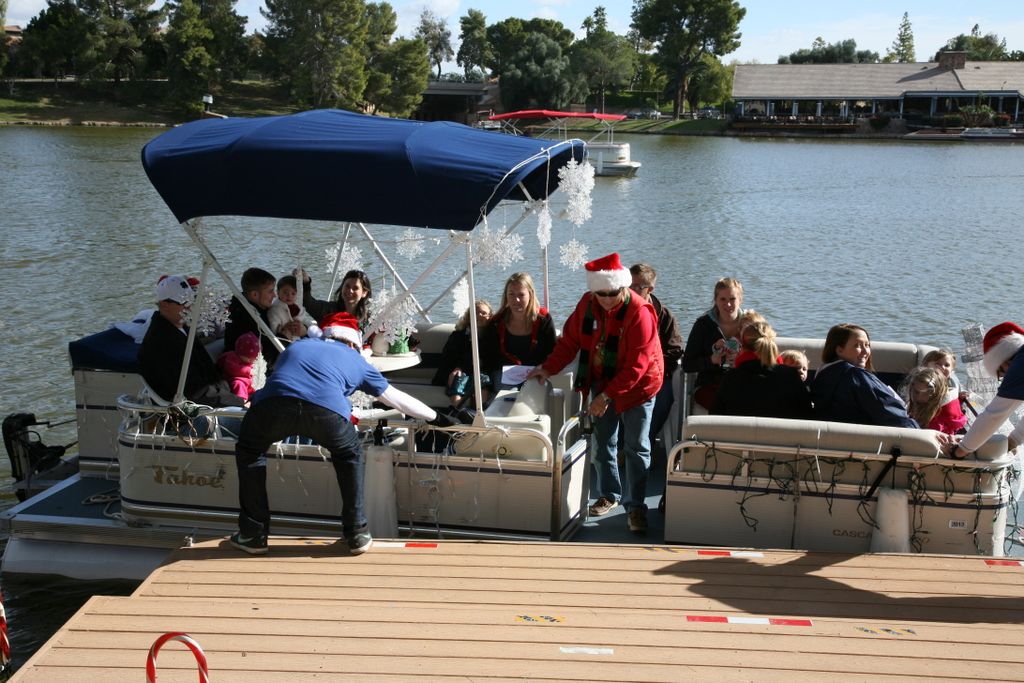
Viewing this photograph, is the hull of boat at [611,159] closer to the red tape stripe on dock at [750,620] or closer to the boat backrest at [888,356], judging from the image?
the boat backrest at [888,356]

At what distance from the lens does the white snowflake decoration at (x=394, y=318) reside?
21.7ft

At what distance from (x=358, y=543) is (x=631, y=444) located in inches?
70.3

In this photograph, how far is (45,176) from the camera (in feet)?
111

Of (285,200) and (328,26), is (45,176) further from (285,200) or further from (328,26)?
(328,26)

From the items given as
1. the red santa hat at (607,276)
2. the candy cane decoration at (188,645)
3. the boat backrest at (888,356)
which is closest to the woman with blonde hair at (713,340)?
the boat backrest at (888,356)

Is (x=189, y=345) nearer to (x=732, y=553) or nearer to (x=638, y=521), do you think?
(x=638, y=521)

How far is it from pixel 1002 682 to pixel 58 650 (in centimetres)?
425

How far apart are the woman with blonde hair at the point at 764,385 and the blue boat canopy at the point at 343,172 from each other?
1.70 metres

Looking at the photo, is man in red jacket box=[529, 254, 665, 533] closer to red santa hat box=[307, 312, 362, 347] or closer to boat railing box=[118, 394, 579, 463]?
boat railing box=[118, 394, 579, 463]

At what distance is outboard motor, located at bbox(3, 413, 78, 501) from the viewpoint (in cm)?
770

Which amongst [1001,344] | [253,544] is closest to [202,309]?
[253,544]

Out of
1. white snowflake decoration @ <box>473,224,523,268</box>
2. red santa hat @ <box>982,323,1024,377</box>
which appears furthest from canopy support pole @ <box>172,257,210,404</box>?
red santa hat @ <box>982,323,1024,377</box>

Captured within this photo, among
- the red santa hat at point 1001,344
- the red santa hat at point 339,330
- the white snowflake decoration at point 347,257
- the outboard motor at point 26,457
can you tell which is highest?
the white snowflake decoration at point 347,257

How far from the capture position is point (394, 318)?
6840 mm
